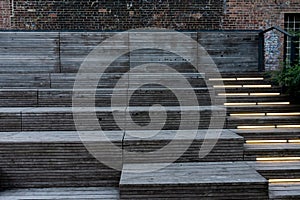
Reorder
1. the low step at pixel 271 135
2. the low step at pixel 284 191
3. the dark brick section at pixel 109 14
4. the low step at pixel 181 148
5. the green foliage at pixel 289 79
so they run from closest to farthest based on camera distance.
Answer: the low step at pixel 284 191 < the low step at pixel 181 148 < the low step at pixel 271 135 < the green foliage at pixel 289 79 < the dark brick section at pixel 109 14

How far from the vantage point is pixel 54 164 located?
3141mm

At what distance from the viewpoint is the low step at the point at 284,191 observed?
110 inches

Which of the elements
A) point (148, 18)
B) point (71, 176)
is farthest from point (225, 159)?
point (148, 18)

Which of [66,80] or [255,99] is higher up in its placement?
[66,80]

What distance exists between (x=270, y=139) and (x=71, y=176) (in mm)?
2182

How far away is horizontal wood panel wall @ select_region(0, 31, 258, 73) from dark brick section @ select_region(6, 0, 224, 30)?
115 inches

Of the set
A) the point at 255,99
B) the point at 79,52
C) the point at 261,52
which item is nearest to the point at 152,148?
the point at 255,99

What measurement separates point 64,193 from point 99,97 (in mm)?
1691

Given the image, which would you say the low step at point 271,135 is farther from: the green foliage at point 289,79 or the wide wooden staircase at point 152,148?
the green foliage at point 289,79

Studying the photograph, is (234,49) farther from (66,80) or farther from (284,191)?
(284,191)

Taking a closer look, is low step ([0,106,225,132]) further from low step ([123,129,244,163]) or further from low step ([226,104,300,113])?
low step ([123,129,244,163])

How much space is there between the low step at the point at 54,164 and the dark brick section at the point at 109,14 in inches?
237

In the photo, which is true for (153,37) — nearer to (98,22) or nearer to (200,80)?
(200,80)

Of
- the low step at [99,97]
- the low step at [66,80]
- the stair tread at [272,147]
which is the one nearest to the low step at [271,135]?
the stair tread at [272,147]
